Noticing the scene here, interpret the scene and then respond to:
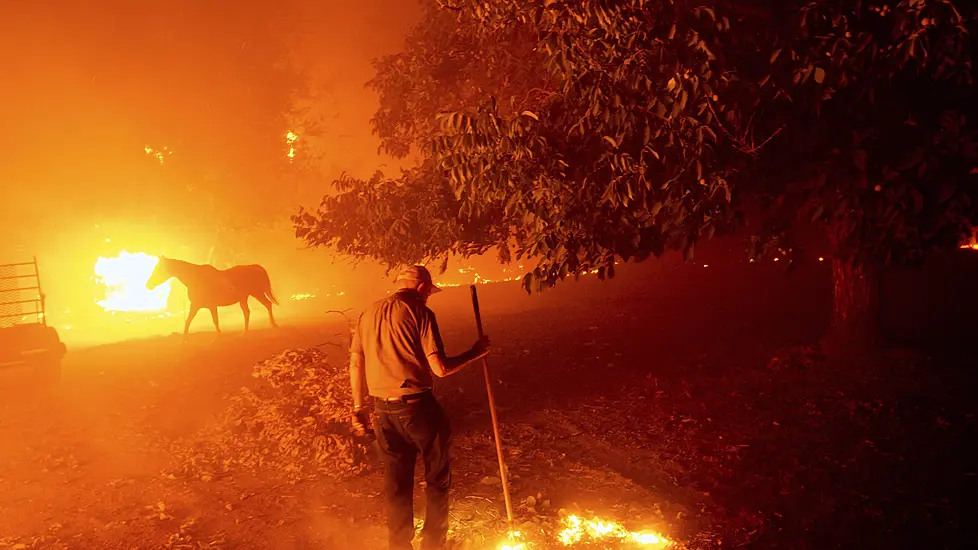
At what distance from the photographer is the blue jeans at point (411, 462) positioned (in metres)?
4.86

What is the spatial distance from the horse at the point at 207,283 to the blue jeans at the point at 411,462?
1196 centimetres

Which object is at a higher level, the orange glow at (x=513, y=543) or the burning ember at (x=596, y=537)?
the orange glow at (x=513, y=543)

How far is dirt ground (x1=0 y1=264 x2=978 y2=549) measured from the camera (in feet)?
18.2

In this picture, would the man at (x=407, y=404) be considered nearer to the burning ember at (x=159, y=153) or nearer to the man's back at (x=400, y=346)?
the man's back at (x=400, y=346)

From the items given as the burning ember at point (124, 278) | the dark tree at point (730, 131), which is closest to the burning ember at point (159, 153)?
the burning ember at point (124, 278)

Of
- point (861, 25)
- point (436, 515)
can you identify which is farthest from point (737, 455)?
point (861, 25)

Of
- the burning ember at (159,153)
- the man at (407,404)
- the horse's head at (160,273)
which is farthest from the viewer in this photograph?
the burning ember at (159,153)

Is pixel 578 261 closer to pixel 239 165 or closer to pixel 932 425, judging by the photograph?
pixel 932 425

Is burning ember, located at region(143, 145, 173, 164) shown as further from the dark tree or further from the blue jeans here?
the blue jeans

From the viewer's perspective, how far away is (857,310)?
10.4 meters

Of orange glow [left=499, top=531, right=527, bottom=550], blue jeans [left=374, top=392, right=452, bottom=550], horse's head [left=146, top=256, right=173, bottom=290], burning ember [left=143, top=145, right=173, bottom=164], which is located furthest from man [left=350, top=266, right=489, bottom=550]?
burning ember [left=143, top=145, right=173, bottom=164]

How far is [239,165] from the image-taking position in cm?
2567

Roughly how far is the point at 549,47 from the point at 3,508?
7666mm

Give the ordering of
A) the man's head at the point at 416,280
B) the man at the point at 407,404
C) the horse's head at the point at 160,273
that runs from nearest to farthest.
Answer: the man at the point at 407,404 < the man's head at the point at 416,280 < the horse's head at the point at 160,273
